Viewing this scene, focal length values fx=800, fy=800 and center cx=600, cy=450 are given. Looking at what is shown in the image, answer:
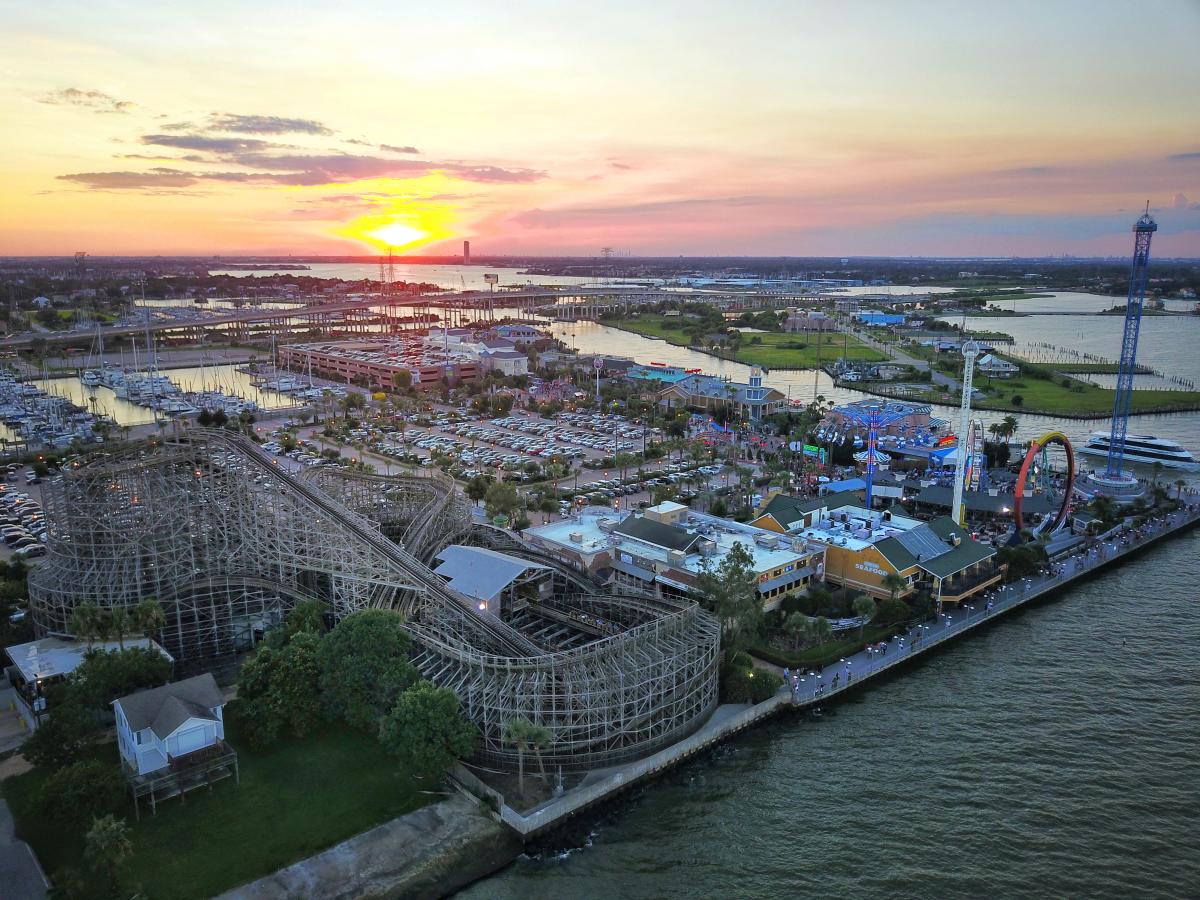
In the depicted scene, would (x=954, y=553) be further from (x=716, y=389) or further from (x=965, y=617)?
(x=716, y=389)

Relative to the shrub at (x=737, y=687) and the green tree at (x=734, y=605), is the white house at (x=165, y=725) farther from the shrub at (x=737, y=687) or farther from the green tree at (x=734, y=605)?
the green tree at (x=734, y=605)

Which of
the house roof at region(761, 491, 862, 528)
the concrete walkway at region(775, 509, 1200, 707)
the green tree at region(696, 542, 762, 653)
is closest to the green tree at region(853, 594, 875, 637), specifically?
the concrete walkway at region(775, 509, 1200, 707)

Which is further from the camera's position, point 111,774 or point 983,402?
point 983,402

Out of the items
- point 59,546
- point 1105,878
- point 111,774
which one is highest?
point 59,546

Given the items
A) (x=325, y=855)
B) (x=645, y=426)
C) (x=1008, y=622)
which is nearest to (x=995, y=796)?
(x=1008, y=622)

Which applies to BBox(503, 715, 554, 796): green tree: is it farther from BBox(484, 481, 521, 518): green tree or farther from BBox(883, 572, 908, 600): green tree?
BBox(484, 481, 521, 518): green tree

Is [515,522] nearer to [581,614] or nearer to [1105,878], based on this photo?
[581,614]

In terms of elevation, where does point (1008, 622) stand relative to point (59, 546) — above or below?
below
